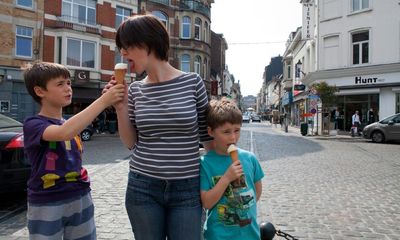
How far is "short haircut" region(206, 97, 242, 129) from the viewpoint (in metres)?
2.06

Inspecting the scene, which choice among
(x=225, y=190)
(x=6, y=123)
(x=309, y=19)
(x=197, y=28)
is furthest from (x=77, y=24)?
(x=225, y=190)

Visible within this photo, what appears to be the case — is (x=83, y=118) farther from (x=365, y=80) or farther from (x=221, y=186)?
(x=365, y=80)

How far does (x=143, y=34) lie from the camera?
1975 mm

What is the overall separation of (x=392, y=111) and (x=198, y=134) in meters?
25.6

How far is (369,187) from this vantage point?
7.66 m

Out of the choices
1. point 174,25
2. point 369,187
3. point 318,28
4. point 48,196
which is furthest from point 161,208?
point 174,25

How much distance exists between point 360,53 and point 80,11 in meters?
19.4

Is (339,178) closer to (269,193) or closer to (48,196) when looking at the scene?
(269,193)

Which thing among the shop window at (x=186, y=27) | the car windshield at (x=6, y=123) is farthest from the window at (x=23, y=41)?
the car windshield at (x=6, y=123)

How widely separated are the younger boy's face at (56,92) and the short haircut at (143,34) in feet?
1.60

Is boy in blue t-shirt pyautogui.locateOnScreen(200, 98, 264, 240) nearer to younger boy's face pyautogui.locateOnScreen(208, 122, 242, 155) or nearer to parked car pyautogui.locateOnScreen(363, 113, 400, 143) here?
younger boy's face pyautogui.locateOnScreen(208, 122, 242, 155)

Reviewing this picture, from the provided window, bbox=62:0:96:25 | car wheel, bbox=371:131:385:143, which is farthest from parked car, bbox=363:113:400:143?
window, bbox=62:0:96:25

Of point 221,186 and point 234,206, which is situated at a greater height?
point 221,186

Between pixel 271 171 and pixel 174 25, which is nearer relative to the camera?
pixel 271 171
